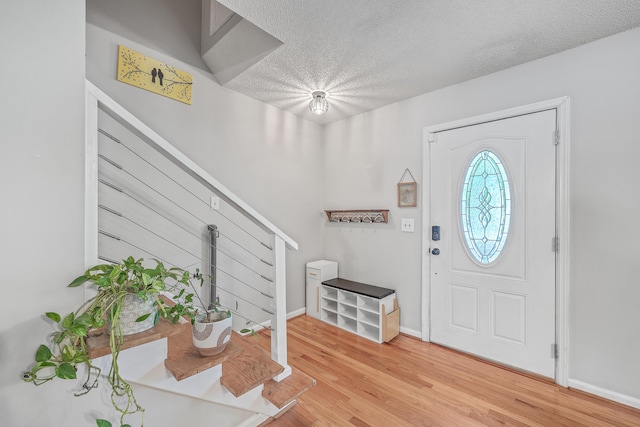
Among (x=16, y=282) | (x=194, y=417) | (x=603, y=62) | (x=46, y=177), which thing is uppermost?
(x=603, y=62)

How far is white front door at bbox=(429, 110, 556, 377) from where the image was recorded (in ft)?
6.63

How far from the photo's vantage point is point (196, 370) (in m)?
1.02

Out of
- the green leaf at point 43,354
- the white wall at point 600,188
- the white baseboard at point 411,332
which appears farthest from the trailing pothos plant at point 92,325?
the white wall at point 600,188

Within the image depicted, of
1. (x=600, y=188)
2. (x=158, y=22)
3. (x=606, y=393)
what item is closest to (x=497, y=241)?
(x=600, y=188)

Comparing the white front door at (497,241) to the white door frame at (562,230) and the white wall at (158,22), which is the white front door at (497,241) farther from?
the white wall at (158,22)

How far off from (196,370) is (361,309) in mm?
1963

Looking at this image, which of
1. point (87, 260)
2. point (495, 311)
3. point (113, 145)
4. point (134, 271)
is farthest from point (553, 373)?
point (113, 145)

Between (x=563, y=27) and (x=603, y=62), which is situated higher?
(x=563, y=27)

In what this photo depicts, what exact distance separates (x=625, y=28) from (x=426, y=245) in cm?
192

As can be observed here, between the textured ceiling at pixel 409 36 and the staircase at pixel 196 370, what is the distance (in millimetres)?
1719

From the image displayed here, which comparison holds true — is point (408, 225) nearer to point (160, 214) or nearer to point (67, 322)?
point (160, 214)

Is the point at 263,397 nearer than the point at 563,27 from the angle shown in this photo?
Yes

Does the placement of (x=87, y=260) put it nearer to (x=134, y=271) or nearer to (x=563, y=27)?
(x=134, y=271)

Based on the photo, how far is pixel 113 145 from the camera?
1890mm
